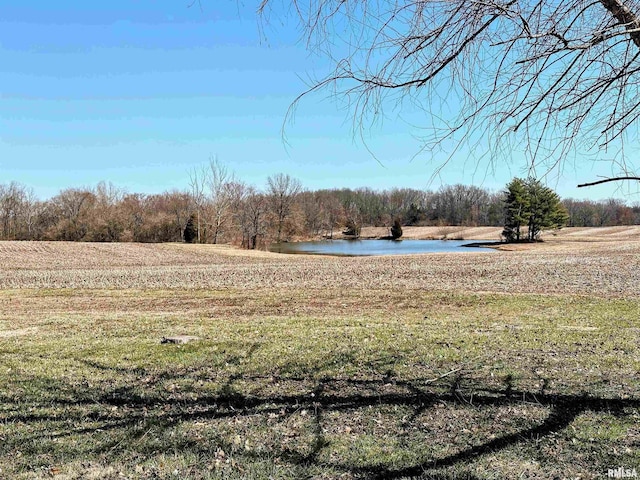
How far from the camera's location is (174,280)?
18969mm

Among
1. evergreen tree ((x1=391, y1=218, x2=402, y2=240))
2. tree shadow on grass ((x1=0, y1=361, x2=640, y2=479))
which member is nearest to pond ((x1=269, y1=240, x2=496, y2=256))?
evergreen tree ((x1=391, y1=218, x2=402, y2=240))

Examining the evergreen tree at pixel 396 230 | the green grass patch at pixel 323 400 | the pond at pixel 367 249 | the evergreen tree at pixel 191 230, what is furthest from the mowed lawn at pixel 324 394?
the evergreen tree at pixel 396 230

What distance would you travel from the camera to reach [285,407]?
399 cm

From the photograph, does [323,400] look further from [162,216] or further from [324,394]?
[162,216]

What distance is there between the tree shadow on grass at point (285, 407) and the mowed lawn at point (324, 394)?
0.06ft

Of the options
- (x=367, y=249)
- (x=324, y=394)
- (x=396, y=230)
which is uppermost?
(x=396, y=230)

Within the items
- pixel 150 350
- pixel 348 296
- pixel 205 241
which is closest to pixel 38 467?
pixel 150 350

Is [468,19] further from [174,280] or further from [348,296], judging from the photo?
[174,280]

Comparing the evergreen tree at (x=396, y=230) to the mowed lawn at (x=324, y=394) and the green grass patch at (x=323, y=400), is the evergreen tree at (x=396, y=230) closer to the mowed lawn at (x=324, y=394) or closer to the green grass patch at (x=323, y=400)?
the mowed lawn at (x=324, y=394)

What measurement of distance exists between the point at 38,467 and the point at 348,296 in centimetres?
1120

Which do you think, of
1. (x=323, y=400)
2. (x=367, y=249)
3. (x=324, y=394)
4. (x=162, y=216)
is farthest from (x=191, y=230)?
(x=323, y=400)

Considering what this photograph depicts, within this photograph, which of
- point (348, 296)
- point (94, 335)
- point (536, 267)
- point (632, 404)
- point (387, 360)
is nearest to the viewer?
point (632, 404)

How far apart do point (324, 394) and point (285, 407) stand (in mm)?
477

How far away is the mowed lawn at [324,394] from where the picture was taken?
3.00 metres
